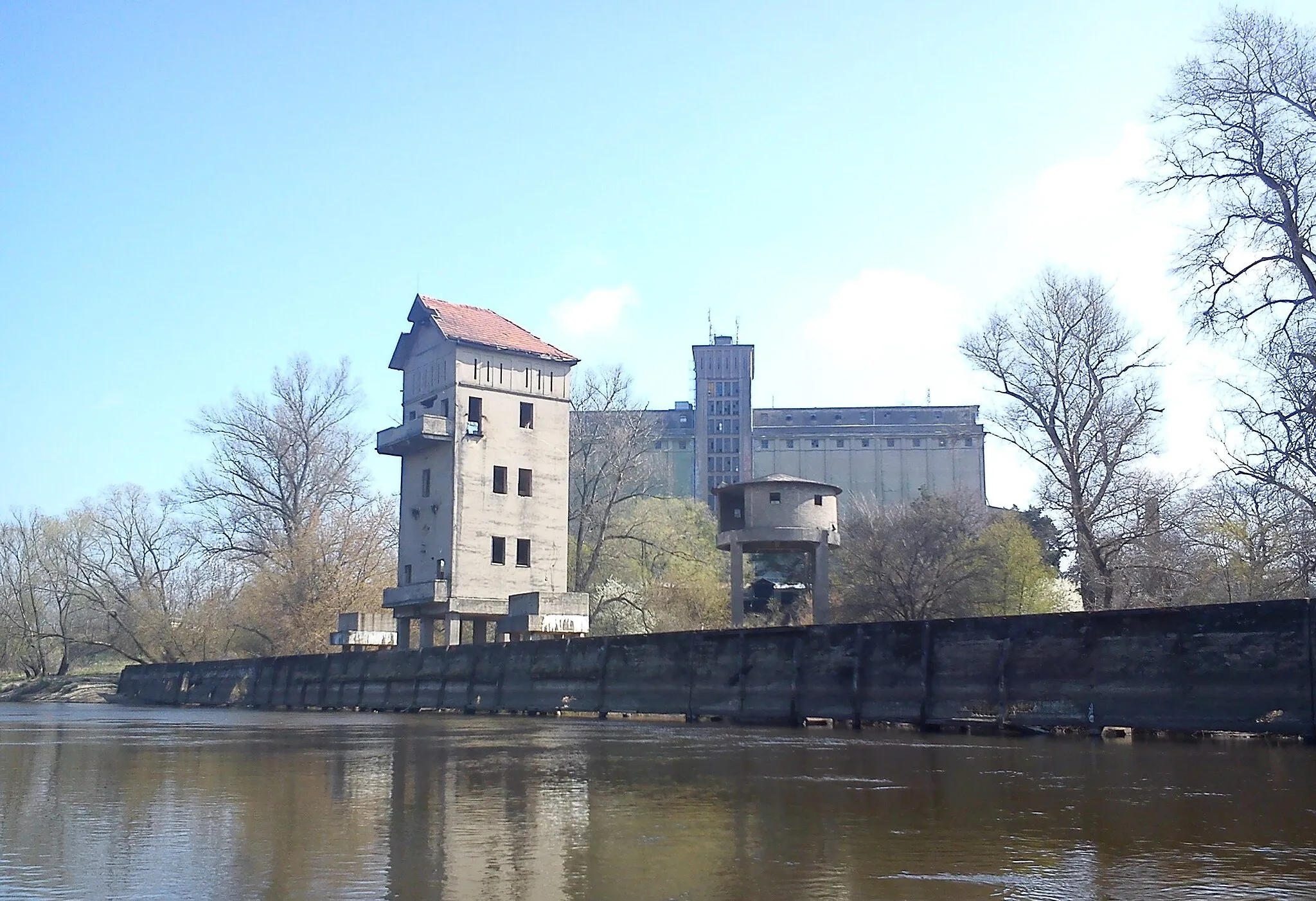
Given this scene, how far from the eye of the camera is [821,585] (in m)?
41.6

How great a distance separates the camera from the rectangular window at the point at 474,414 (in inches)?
1941

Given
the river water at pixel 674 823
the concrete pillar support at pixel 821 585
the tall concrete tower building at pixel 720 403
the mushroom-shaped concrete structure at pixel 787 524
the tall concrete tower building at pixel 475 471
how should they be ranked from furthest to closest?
the tall concrete tower building at pixel 720 403, the tall concrete tower building at pixel 475 471, the mushroom-shaped concrete structure at pixel 787 524, the concrete pillar support at pixel 821 585, the river water at pixel 674 823

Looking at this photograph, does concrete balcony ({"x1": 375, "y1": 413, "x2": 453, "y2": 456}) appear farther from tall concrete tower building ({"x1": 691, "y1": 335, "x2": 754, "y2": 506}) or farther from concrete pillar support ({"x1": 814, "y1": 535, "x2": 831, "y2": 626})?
tall concrete tower building ({"x1": 691, "y1": 335, "x2": 754, "y2": 506})

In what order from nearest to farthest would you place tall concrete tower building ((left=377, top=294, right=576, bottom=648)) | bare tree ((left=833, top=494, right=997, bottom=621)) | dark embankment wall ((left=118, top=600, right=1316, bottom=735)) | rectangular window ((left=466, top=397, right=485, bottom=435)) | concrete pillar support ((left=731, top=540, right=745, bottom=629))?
dark embankment wall ((left=118, top=600, right=1316, bottom=735)), concrete pillar support ((left=731, top=540, right=745, bottom=629)), bare tree ((left=833, top=494, right=997, bottom=621)), tall concrete tower building ((left=377, top=294, right=576, bottom=648)), rectangular window ((left=466, top=397, right=485, bottom=435))

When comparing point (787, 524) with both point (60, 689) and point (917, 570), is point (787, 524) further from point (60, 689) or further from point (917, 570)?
point (60, 689)

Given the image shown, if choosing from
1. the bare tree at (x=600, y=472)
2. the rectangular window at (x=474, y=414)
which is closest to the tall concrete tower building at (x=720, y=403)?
the bare tree at (x=600, y=472)

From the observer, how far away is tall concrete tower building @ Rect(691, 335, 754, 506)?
13612cm

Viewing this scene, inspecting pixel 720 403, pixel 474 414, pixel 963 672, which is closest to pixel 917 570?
pixel 474 414

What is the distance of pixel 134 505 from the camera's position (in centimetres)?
7875

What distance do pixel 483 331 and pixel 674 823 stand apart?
44.6 metres

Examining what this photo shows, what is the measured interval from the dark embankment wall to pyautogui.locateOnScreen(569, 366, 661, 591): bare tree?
3130cm

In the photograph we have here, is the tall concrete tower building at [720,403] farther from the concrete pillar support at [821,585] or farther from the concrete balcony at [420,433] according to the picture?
the concrete pillar support at [821,585]

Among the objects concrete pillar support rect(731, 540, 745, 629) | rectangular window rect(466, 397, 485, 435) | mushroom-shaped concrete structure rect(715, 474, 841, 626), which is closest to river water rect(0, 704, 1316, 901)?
mushroom-shaped concrete structure rect(715, 474, 841, 626)

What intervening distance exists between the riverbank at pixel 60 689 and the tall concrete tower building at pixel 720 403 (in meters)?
74.8
